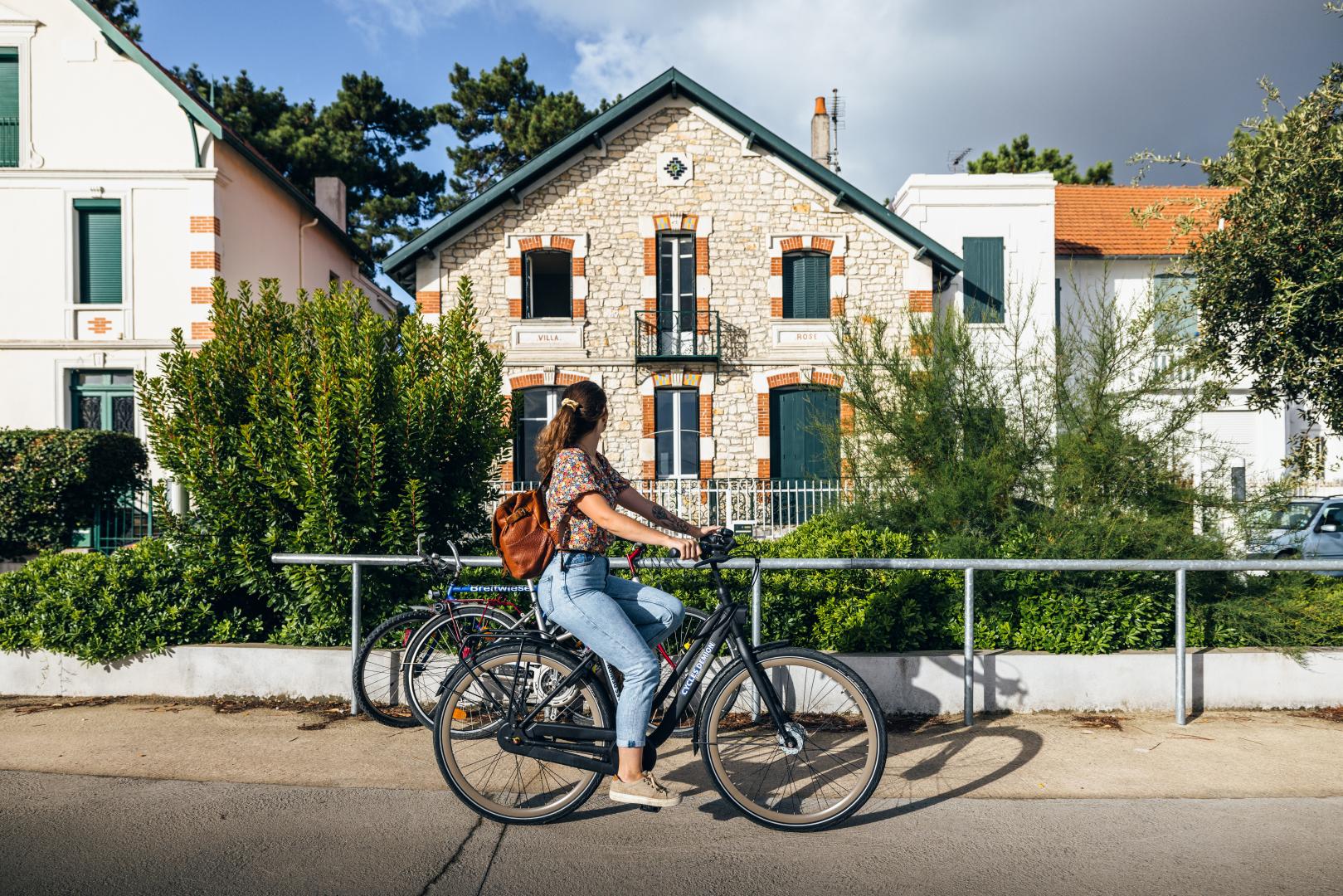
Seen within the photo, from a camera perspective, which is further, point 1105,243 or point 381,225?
point 381,225

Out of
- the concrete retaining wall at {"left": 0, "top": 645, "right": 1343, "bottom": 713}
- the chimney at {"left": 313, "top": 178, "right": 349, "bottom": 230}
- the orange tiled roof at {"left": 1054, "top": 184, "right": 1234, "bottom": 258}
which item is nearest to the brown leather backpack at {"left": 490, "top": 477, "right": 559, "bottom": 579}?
the concrete retaining wall at {"left": 0, "top": 645, "right": 1343, "bottom": 713}

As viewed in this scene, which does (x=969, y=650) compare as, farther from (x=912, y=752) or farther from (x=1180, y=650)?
(x=1180, y=650)

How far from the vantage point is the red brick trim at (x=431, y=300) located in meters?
21.2

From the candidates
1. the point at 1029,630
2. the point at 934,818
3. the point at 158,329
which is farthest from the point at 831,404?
the point at 158,329

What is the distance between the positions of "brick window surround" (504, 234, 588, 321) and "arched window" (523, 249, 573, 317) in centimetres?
16

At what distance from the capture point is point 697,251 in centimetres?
2141

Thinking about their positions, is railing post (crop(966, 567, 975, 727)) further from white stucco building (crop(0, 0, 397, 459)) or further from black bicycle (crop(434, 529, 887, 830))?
white stucco building (crop(0, 0, 397, 459))

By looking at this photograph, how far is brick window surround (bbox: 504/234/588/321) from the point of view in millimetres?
21219

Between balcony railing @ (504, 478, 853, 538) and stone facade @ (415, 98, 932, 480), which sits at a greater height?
stone facade @ (415, 98, 932, 480)

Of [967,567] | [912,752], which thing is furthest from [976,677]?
[912,752]

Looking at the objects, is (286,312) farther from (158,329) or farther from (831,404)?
(158,329)

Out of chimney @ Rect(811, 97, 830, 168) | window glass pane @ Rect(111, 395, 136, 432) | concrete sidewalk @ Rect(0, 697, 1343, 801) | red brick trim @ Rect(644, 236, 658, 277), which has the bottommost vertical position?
concrete sidewalk @ Rect(0, 697, 1343, 801)

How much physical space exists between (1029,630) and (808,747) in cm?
236

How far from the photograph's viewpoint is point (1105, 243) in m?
24.9
